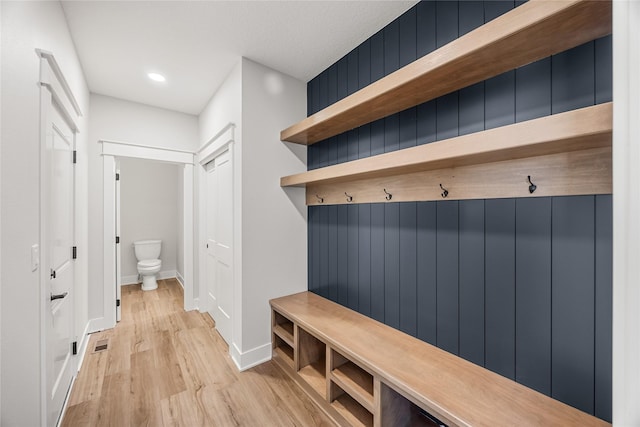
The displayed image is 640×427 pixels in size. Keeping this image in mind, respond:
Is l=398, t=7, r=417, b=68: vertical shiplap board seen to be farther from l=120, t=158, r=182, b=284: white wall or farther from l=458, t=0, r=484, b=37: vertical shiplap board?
l=120, t=158, r=182, b=284: white wall

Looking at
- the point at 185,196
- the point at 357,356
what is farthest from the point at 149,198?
the point at 357,356

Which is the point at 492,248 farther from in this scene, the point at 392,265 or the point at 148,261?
the point at 148,261

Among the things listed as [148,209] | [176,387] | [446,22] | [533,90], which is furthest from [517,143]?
[148,209]

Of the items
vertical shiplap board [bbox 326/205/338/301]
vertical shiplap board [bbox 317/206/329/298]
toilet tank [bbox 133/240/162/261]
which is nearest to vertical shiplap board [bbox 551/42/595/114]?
vertical shiplap board [bbox 326/205/338/301]

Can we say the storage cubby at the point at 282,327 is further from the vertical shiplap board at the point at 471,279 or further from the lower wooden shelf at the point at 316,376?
the vertical shiplap board at the point at 471,279

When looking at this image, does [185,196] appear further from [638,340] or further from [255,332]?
[638,340]

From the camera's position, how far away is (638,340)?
0.68m

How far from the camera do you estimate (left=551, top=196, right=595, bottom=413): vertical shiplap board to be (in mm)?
1055

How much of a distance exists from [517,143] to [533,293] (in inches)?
27.2

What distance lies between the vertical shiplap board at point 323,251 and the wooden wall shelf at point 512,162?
678 millimetres

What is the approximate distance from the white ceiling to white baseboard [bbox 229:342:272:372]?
249 centimetres

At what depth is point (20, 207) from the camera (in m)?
1.12

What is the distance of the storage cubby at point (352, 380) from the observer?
1.47 m

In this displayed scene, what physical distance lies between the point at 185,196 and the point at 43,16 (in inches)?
89.5
